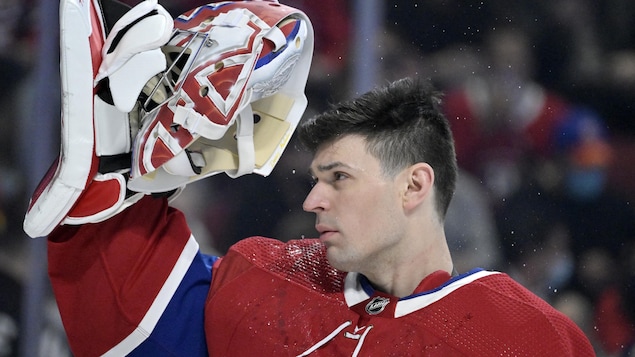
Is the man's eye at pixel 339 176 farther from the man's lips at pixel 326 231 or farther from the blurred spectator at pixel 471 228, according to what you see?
the blurred spectator at pixel 471 228

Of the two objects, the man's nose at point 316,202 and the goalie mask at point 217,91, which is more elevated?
the goalie mask at point 217,91

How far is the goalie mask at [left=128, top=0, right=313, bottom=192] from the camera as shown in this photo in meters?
1.30

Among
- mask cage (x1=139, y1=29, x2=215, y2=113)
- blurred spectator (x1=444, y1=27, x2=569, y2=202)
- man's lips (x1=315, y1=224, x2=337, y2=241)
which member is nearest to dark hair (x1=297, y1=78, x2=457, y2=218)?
man's lips (x1=315, y1=224, x2=337, y2=241)

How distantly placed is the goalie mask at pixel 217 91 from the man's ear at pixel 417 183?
0.21 meters

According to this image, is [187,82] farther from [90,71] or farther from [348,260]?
[348,260]

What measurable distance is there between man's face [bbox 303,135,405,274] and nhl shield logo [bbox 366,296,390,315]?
50 millimetres

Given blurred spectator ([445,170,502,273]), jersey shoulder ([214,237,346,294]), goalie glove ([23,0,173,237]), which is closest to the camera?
goalie glove ([23,0,173,237])

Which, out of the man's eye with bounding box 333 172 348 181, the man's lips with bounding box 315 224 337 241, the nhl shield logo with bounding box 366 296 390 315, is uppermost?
the man's eye with bounding box 333 172 348 181

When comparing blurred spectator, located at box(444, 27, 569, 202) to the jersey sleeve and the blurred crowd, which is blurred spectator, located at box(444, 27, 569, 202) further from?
the jersey sleeve

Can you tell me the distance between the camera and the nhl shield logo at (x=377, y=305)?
144 centimetres

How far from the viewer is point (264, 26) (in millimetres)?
1321

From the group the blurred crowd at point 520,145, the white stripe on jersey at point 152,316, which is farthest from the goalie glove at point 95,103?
the blurred crowd at point 520,145

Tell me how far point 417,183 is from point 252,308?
329 millimetres

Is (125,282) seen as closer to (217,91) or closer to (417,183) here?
(217,91)
